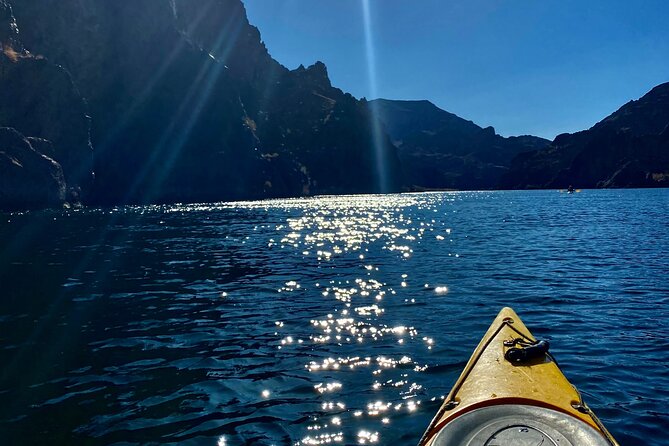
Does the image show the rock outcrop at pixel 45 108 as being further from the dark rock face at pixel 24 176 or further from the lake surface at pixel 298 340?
the lake surface at pixel 298 340

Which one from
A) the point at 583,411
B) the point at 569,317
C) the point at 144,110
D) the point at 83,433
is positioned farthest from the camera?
the point at 144,110

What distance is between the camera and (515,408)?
6.40m

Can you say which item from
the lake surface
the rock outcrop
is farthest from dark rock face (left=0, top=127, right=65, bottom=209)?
the lake surface

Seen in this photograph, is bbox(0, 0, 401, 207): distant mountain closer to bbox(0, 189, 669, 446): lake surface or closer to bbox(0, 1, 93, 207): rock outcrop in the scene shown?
bbox(0, 1, 93, 207): rock outcrop

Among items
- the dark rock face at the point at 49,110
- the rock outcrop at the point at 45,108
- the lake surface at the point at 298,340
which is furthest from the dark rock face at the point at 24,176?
the lake surface at the point at 298,340

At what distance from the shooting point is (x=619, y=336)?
504 inches

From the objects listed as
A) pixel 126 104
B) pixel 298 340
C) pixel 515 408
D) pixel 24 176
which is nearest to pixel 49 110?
pixel 24 176

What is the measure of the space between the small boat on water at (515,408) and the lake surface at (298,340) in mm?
1513

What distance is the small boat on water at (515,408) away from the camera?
559 cm

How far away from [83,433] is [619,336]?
13.7m

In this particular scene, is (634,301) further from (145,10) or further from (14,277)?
(145,10)

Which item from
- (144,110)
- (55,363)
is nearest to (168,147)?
(144,110)

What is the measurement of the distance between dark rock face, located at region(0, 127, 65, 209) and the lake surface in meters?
81.2

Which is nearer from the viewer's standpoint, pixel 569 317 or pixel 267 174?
pixel 569 317
